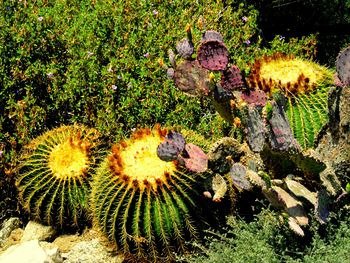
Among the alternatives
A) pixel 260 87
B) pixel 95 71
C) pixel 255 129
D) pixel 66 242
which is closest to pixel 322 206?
pixel 255 129

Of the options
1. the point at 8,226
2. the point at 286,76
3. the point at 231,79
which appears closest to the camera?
the point at 231,79

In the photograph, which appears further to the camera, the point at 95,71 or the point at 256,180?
the point at 95,71

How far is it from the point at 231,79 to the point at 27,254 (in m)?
1.79

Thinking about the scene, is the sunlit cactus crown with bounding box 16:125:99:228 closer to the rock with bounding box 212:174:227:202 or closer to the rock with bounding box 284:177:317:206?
→ the rock with bounding box 212:174:227:202

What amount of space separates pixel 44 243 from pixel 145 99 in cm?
150

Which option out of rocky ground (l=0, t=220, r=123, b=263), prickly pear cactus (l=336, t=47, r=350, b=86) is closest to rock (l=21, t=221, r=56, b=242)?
rocky ground (l=0, t=220, r=123, b=263)

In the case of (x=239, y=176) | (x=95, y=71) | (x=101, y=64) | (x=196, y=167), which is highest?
(x=101, y=64)

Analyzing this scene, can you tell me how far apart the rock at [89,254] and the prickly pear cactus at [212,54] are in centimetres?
144

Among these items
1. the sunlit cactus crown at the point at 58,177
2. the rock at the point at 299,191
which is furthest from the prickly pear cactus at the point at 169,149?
the sunlit cactus crown at the point at 58,177

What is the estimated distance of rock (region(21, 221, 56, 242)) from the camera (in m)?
4.61

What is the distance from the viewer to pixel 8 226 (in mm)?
4805

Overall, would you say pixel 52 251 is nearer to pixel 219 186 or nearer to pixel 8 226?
pixel 8 226

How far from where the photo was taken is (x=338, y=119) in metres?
3.77

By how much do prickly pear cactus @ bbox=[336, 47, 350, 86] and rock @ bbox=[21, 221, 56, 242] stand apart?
88.9 inches
